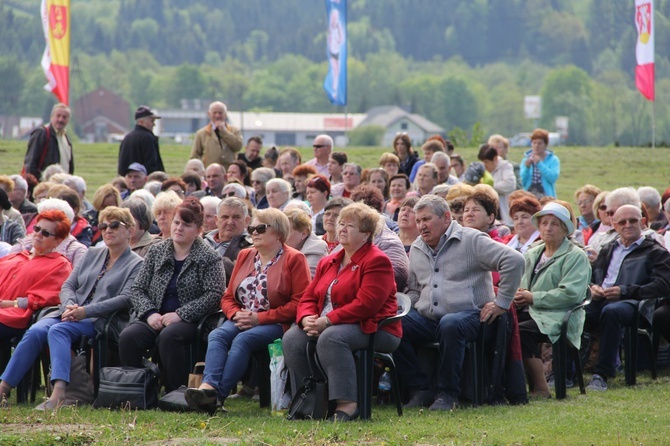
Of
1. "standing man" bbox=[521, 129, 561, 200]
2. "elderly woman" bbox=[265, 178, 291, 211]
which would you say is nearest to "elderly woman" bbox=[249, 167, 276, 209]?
"elderly woman" bbox=[265, 178, 291, 211]

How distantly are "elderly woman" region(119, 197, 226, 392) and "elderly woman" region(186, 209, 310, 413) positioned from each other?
0.71 ft

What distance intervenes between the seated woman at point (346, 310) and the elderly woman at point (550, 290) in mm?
1222

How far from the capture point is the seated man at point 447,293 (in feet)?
24.4

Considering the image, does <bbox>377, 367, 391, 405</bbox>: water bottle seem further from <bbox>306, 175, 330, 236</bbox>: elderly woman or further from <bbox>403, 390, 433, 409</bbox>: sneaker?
<bbox>306, 175, 330, 236</bbox>: elderly woman

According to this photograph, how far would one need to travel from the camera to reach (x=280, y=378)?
24.3 ft

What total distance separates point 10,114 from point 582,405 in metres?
124

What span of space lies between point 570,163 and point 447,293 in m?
18.4

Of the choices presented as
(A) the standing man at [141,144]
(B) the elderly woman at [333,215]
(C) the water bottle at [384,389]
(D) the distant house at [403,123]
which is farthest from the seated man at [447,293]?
(D) the distant house at [403,123]

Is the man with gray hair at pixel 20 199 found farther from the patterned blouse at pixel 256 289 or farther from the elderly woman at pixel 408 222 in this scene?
the elderly woman at pixel 408 222

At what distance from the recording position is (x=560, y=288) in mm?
7988

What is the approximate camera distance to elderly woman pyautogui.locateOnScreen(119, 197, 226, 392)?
7.75 m

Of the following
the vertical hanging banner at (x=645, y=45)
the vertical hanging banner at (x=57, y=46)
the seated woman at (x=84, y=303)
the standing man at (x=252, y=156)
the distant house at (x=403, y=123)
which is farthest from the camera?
the distant house at (x=403, y=123)

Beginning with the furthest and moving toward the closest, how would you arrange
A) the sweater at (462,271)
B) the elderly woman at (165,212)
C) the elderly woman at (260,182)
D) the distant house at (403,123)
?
the distant house at (403,123) < the elderly woman at (260,182) < the elderly woman at (165,212) < the sweater at (462,271)

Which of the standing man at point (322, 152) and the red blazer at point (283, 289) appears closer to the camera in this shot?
the red blazer at point (283, 289)
